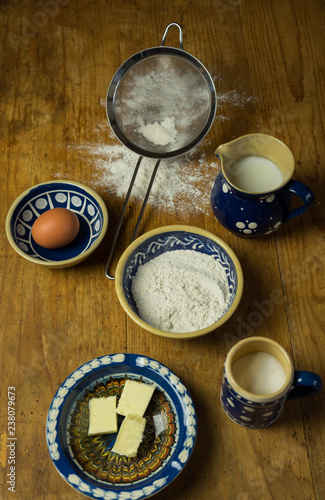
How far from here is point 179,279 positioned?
0.94 m

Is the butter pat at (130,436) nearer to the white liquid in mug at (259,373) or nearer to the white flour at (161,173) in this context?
the white liquid in mug at (259,373)

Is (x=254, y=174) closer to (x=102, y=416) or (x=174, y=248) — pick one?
(x=174, y=248)

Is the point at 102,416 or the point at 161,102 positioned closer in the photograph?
the point at 102,416

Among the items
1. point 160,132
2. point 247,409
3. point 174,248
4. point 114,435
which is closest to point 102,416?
point 114,435

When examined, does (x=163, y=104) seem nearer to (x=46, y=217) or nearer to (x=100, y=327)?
(x=46, y=217)

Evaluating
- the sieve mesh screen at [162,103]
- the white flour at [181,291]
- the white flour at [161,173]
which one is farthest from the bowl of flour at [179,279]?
the sieve mesh screen at [162,103]

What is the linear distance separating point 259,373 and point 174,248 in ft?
0.99

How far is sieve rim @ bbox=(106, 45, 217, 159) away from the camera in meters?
1.07

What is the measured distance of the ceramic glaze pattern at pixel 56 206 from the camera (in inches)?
39.2

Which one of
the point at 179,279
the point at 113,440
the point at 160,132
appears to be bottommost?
the point at 113,440

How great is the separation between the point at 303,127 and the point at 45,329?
28.1 inches

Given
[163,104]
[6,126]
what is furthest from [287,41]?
[6,126]

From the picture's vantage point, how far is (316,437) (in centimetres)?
83

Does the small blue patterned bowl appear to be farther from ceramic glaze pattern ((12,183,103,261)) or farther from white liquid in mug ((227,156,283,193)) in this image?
white liquid in mug ((227,156,283,193))
